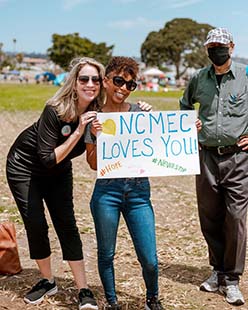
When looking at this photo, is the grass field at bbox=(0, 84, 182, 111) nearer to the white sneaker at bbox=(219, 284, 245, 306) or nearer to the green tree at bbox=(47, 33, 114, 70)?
the white sneaker at bbox=(219, 284, 245, 306)

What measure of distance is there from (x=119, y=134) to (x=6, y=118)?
1802 centimetres

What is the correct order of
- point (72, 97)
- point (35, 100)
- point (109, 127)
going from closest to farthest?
point (109, 127)
point (72, 97)
point (35, 100)

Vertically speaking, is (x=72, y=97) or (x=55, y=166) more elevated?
(x=72, y=97)

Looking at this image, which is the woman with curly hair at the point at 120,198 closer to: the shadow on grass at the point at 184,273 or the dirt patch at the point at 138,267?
the dirt patch at the point at 138,267

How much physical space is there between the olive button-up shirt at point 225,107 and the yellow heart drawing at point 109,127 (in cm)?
98

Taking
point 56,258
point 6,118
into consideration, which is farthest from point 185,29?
point 56,258

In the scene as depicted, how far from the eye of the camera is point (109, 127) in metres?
4.22

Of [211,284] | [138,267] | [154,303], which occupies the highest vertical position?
[154,303]

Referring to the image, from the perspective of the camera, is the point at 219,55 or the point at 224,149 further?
the point at 224,149

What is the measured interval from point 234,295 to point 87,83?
2.19 m

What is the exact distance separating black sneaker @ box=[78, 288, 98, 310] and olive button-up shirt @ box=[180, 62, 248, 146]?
155 centimetres

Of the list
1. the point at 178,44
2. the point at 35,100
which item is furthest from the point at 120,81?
the point at 178,44

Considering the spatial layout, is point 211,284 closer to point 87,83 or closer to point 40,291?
point 40,291

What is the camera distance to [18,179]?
184 inches
